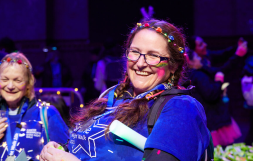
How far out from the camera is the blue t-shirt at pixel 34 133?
2.17m

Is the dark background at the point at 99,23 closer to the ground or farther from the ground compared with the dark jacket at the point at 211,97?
farther from the ground

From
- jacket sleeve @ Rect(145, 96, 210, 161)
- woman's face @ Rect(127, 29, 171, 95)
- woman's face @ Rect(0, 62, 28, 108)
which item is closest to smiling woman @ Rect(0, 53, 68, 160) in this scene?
woman's face @ Rect(0, 62, 28, 108)

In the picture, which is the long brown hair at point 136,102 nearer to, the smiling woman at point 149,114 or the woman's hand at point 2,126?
the smiling woman at point 149,114

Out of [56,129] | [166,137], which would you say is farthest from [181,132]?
[56,129]

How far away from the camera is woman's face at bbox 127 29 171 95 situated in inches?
57.7

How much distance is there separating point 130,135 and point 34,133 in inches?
Result: 48.7

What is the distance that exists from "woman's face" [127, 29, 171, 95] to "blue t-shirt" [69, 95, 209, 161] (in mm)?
241

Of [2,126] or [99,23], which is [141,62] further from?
[99,23]

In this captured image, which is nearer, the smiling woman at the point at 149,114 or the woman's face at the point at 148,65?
the smiling woman at the point at 149,114

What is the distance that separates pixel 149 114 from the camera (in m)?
1.32

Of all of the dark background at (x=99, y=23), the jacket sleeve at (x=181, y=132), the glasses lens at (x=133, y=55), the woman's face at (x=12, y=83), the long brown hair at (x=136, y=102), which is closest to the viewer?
the jacket sleeve at (x=181, y=132)

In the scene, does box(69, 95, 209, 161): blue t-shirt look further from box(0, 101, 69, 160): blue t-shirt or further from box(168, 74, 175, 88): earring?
box(0, 101, 69, 160): blue t-shirt

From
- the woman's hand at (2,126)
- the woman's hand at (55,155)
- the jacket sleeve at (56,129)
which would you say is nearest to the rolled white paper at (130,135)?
the woman's hand at (55,155)

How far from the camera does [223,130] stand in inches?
139
